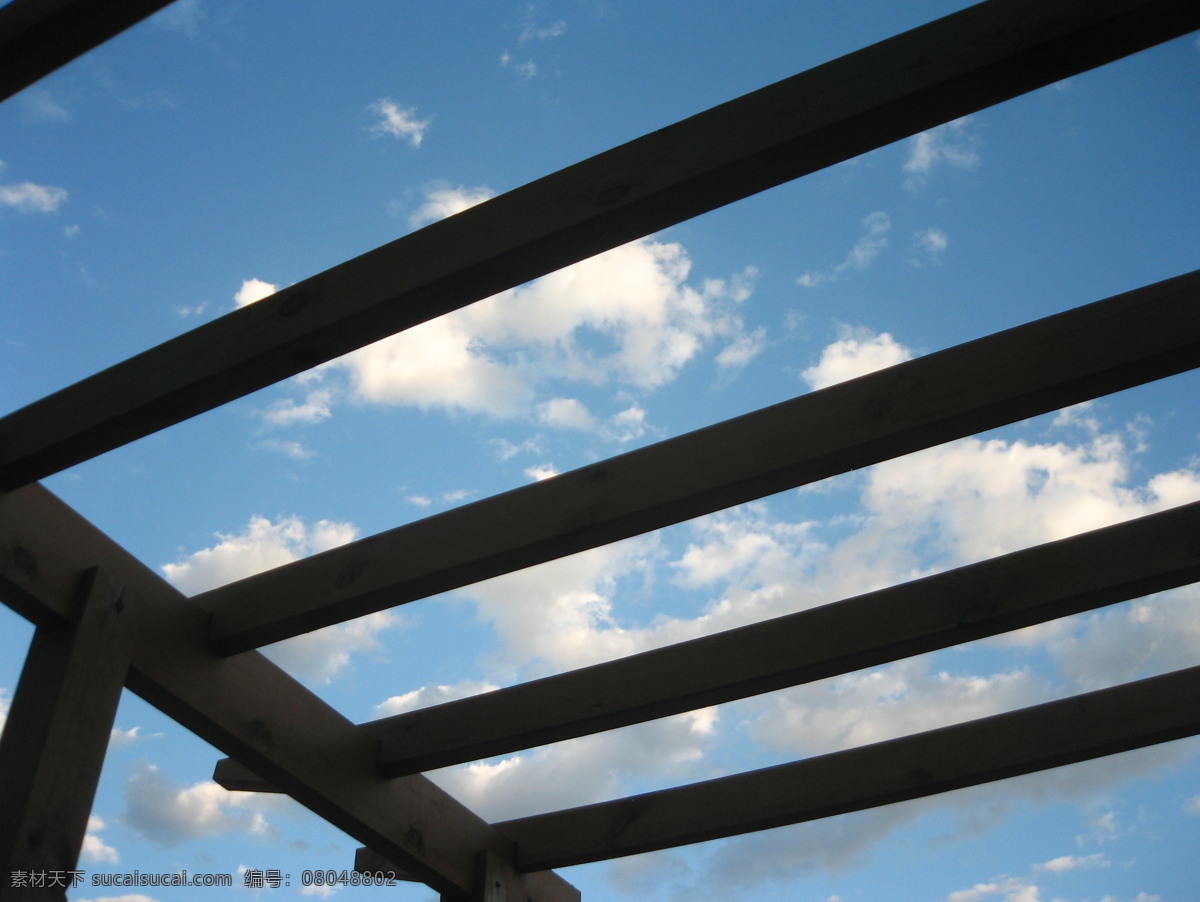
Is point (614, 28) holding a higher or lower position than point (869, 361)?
higher

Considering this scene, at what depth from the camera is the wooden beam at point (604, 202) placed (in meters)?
1.70

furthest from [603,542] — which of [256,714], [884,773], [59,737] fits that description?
[884,773]

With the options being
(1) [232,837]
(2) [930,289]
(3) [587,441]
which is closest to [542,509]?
(3) [587,441]

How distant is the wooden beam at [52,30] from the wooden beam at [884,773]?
10.0 ft

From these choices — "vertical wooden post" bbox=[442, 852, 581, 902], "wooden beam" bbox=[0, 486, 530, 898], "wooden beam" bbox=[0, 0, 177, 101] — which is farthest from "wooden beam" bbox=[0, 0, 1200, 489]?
"vertical wooden post" bbox=[442, 852, 581, 902]

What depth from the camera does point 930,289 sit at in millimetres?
3244

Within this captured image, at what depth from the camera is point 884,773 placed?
342cm

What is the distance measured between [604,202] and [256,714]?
2.06 metres

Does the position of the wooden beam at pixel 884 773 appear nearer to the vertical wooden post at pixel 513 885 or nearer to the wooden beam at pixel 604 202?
the vertical wooden post at pixel 513 885

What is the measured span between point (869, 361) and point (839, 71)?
144 cm

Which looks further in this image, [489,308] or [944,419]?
[489,308]

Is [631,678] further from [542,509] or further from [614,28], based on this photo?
[614,28]

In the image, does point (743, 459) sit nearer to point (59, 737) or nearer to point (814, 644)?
point (814, 644)

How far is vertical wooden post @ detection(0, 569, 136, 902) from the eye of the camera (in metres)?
2.17
